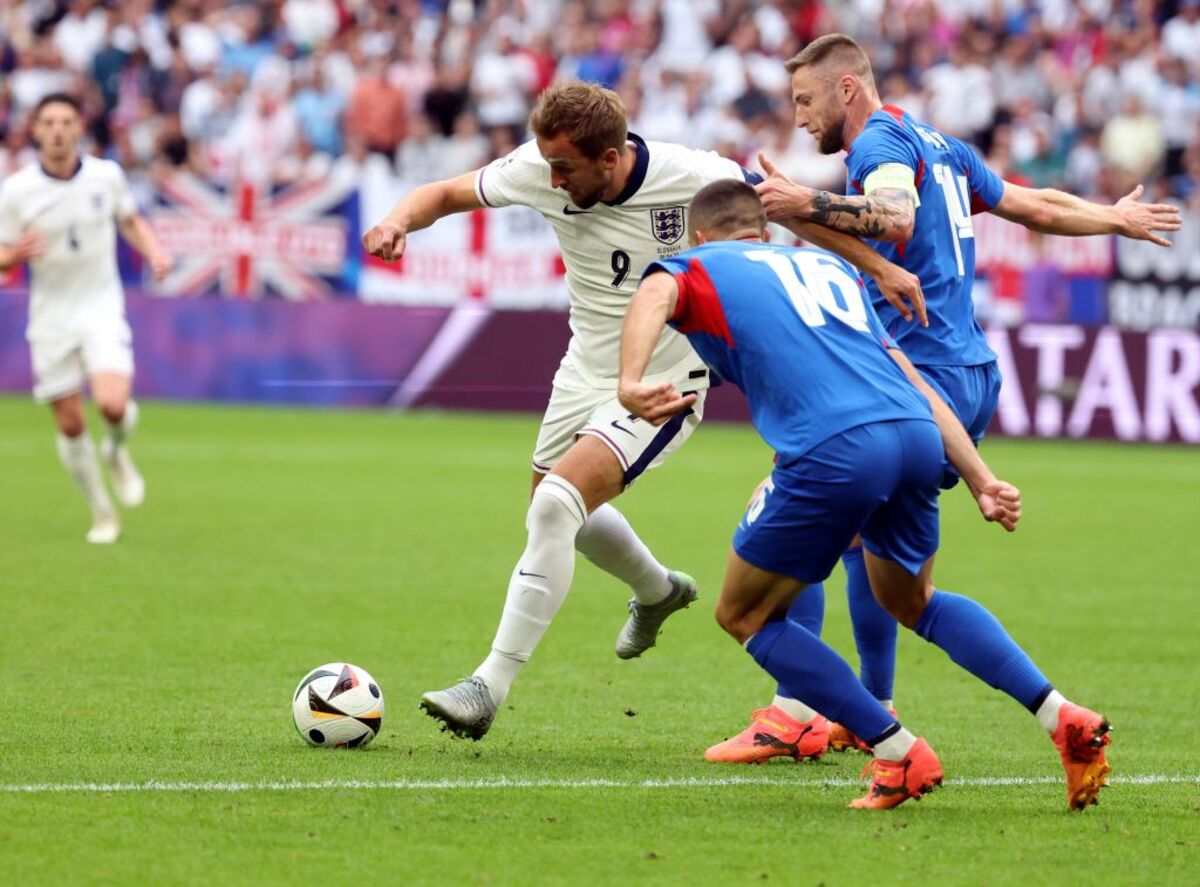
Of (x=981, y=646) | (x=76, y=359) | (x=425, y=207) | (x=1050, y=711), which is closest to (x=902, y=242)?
(x=981, y=646)

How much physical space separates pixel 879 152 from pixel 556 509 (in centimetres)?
165

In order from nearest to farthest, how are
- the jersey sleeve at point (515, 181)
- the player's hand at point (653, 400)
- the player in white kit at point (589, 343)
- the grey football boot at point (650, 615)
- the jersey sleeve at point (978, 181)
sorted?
the player's hand at point (653, 400), the player in white kit at point (589, 343), the jersey sleeve at point (978, 181), the jersey sleeve at point (515, 181), the grey football boot at point (650, 615)

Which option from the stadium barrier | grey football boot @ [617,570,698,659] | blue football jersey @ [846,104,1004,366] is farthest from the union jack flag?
blue football jersey @ [846,104,1004,366]

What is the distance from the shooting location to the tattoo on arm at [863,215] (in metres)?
6.15

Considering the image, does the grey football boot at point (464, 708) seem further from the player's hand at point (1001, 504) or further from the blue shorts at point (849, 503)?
the player's hand at point (1001, 504)

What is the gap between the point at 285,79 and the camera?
2509 cm

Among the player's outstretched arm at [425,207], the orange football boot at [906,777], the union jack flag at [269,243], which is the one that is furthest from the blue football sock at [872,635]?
the union jack flag at [269,243]

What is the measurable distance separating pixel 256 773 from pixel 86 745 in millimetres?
734

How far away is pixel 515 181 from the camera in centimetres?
714

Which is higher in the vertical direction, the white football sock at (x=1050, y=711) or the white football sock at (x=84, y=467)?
the white football sock at (x=1050, y=711)

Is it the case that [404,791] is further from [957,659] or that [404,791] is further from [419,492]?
[419,492]

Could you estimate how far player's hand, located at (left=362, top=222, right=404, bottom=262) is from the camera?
22.1 ft

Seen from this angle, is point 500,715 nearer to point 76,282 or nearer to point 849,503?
point 849,503

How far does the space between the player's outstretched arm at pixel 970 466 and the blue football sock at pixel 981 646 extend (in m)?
0.32
